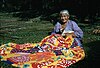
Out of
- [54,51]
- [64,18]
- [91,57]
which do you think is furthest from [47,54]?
[64,18]

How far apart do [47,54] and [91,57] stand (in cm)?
191

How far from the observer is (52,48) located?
36.4 feet

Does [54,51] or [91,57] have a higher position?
[54,51]

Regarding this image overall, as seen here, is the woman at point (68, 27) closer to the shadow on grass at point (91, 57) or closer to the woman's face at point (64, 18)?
the woman's face at point (64, 18)

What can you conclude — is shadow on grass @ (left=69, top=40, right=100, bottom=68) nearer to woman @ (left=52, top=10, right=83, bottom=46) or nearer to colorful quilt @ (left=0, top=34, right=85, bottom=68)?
colorful quilt @ (left=0, top=34, right=85, bottom=68)

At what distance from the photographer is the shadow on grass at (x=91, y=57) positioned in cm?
977

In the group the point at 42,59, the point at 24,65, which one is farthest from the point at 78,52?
the point at 24,65

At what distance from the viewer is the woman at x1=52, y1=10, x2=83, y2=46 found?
11719 millimetres

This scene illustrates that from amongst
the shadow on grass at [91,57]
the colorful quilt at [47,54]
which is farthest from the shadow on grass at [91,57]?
the colorful quilt at [47,54]

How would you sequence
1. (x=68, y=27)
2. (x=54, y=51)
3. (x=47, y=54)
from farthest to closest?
(x=68, y=27) → (x=54, y=51) → (x=47, y=54)

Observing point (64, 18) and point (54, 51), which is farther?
point (64, 18)

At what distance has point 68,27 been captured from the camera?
12047mm

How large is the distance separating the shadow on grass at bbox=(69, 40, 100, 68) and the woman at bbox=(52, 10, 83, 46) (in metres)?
0.74

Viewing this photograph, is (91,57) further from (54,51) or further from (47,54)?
(47,54)
